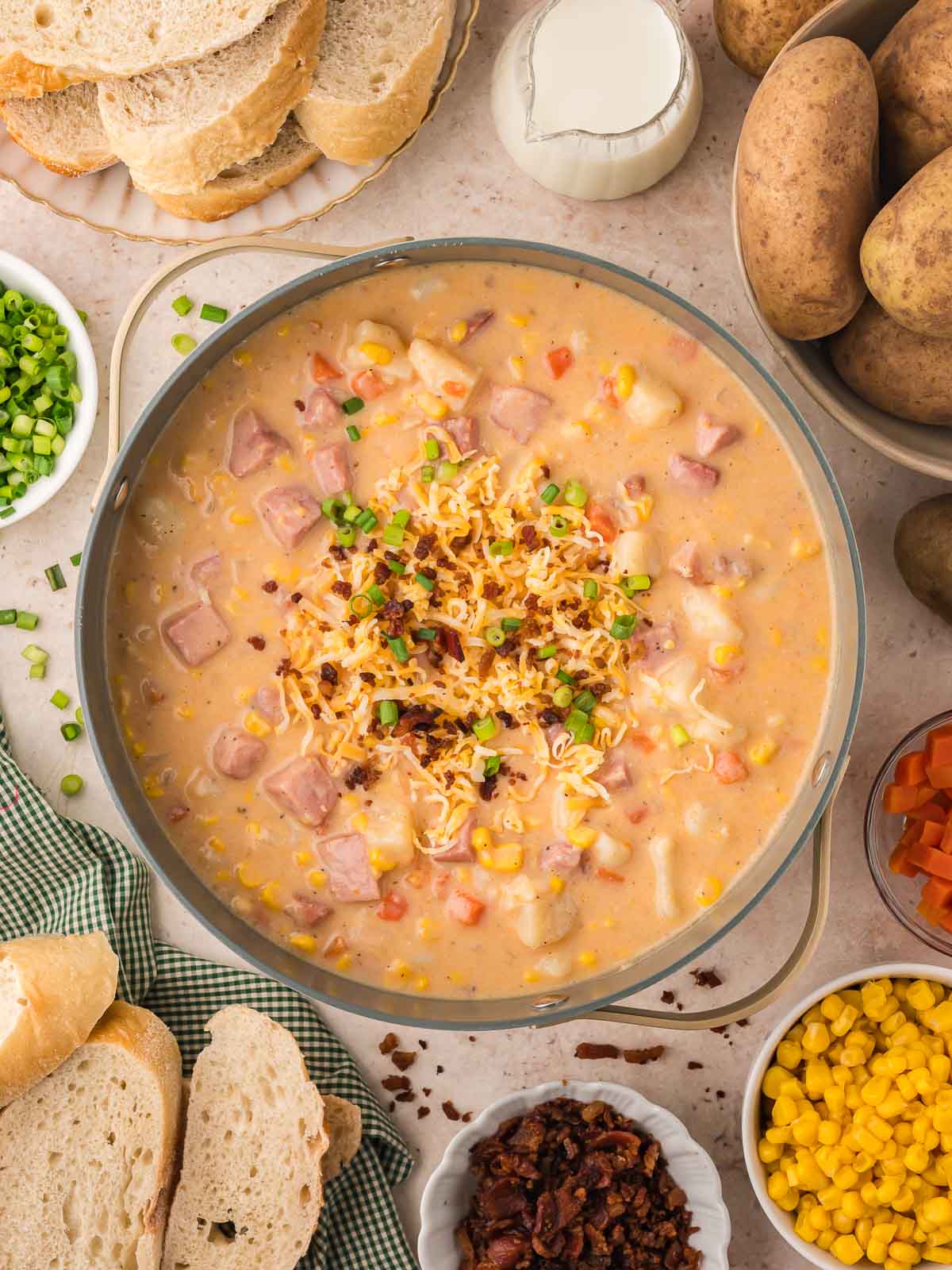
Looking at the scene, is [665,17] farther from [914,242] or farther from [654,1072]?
[654,1072]

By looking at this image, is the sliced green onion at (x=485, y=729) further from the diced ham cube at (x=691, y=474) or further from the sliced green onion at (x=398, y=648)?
the diced ham cube at (x=691, y=474)

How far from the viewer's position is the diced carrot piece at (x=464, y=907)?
2.95 m

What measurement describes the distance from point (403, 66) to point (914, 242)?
137 cm

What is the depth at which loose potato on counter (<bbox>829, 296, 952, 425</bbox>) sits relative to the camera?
2.85 meters

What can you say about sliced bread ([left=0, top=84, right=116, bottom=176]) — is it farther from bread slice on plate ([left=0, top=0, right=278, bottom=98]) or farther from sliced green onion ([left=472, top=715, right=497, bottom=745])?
sliced green onion ([left=472, top=715, right=497, bottom=745])

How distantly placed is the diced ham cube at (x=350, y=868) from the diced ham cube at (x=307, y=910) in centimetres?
6

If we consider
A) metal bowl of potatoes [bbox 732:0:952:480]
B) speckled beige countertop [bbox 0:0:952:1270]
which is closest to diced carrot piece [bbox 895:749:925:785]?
speckled beige countertop [bbox 0:0:952:1270]

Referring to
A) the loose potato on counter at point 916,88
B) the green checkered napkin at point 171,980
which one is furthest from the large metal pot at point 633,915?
the loose potato on counter at point 916,88

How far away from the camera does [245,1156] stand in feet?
10.7

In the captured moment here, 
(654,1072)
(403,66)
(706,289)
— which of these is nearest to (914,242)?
(706,289)

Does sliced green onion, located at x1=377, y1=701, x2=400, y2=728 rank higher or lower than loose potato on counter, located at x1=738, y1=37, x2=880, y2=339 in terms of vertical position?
lower

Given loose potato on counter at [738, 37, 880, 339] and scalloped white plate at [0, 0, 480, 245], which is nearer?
loose potato on counter at [738, 37, 880, 339]

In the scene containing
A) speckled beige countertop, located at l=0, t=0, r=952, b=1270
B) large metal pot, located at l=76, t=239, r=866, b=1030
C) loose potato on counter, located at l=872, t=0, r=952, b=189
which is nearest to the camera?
loose potato on counter, located at l=872, t=0, r=952, b=189

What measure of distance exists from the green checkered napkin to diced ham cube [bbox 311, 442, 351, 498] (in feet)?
4.13
